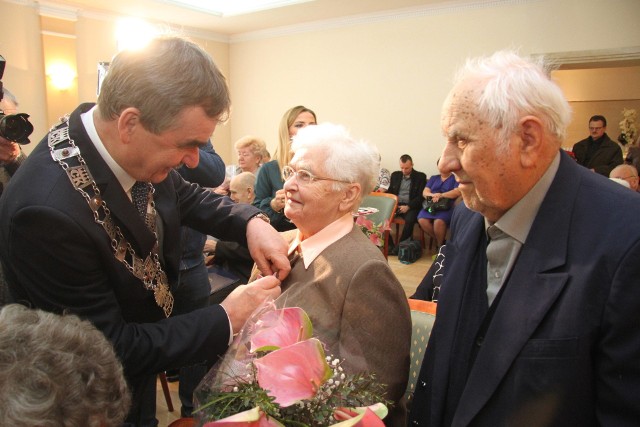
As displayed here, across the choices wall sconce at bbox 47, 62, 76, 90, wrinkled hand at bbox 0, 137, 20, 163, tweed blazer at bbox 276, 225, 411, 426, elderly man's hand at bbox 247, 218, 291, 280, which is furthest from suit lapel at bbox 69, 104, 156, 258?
wall sconce at bbox 47, 62, 76, 90

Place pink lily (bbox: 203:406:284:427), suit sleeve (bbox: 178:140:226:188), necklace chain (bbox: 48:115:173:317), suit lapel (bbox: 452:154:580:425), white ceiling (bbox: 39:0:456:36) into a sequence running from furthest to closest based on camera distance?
white ceiling (bbox: 39:0:456:36) < suit sleeve (bbox: 178:140:226:188) < necklace chain (bbox: 48:115:173:317) < suit lapel (bbox: 452:154:580:425) < pink lily (bbox: 203:406:284:427)

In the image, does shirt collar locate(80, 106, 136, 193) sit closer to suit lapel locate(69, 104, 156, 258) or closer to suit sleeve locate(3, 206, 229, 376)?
suit lapel locate(69, 104, 156, 258)

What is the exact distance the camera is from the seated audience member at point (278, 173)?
10.8 feet

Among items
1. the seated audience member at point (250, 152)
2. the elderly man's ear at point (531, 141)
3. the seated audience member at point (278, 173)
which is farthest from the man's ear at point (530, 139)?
the seated audience member at point (250, 152)

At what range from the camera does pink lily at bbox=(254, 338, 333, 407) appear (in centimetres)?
72

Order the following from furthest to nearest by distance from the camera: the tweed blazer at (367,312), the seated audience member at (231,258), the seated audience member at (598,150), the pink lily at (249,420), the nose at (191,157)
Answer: the seated audience member at (598,150), the seated audience member at (231,258), the tweed blazer at (367,312), the nose at (191,157), the pink lily at (249,420)

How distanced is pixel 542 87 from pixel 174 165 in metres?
0.91

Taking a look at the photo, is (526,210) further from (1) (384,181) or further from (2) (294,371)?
(1) (384,181)

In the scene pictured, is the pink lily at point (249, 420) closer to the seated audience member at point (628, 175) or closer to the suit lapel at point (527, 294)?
the suit lapel at point (527, 294)

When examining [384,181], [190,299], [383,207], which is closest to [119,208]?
[190,299]

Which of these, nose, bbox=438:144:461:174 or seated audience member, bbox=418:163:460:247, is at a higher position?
nose, bbox=438:144:461:174

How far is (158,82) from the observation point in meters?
1.07

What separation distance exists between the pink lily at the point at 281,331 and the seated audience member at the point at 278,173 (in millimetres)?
2346

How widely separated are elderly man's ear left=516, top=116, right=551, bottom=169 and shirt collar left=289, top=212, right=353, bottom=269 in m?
0.76
